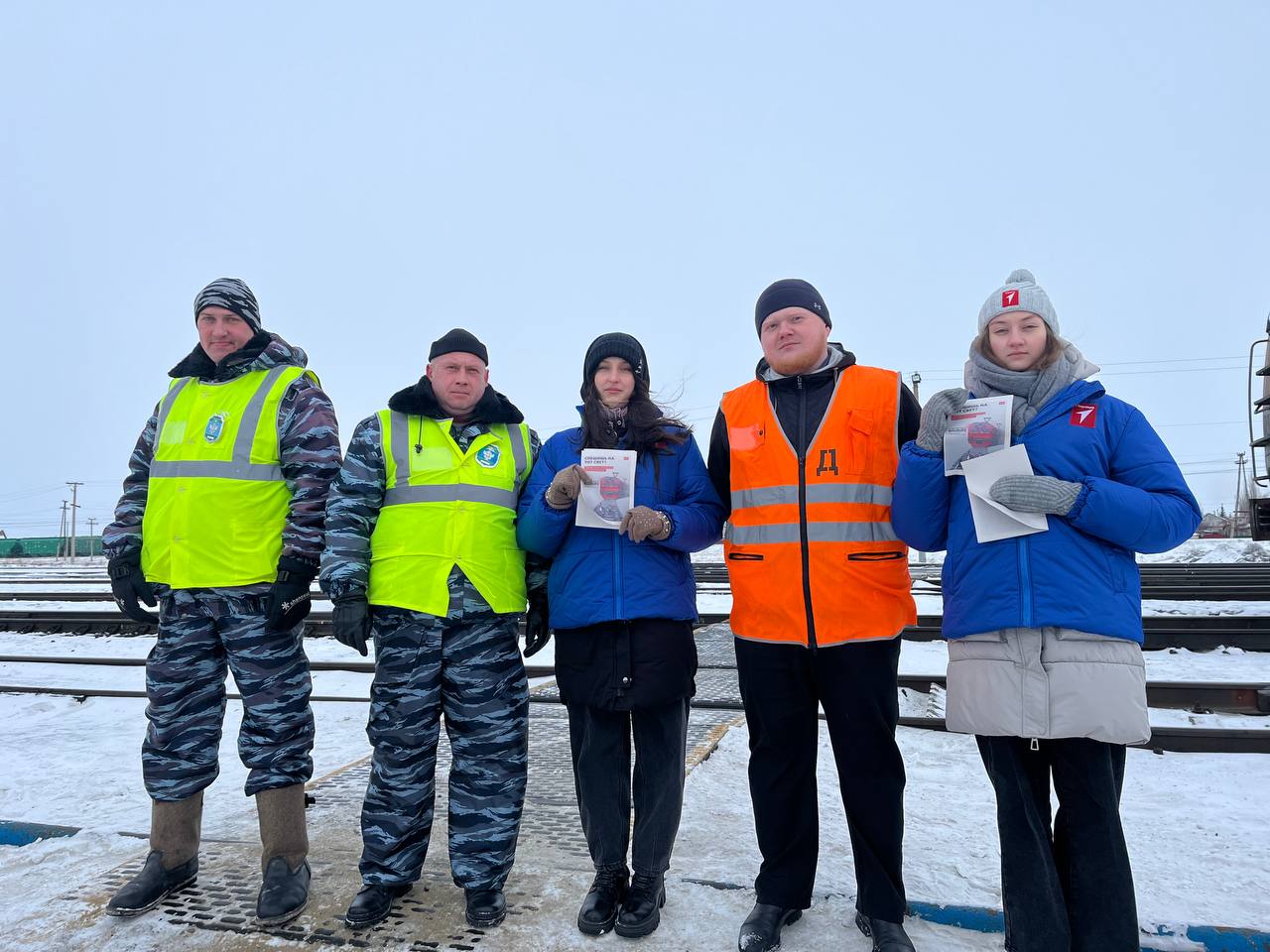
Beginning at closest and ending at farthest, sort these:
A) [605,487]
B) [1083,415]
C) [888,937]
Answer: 1. [1083,415]
2. [888,937]
3. [605,487]

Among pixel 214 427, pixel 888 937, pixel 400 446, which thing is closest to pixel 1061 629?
pixel 888 937

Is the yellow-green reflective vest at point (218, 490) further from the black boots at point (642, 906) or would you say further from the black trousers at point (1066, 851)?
the black trousers at point (1066, 851)

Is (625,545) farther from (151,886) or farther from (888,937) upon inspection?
(151,886)

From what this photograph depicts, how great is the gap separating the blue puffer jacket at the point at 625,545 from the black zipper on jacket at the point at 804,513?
0.37m

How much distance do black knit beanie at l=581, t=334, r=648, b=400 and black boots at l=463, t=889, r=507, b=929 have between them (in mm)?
1868

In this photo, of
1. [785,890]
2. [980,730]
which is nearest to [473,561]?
[785,890]

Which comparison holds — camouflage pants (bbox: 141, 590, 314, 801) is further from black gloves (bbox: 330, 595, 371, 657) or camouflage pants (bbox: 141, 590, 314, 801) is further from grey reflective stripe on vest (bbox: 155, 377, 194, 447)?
grey reflective stripe on vest (bbox: 155, 377, 194, 447)

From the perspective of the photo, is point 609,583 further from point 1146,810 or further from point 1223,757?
point 1223,757

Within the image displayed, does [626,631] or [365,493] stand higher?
[365,493]

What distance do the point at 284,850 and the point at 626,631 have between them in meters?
1.54

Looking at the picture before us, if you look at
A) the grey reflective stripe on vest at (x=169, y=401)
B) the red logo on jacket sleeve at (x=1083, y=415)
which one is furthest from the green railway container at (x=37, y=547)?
the red logo on jacket sleeve at (x=1083, y=415)

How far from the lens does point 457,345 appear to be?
9.99 feet

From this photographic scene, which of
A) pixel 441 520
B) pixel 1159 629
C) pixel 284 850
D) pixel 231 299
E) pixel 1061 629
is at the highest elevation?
pixel 231 299

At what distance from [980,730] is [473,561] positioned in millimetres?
1797
